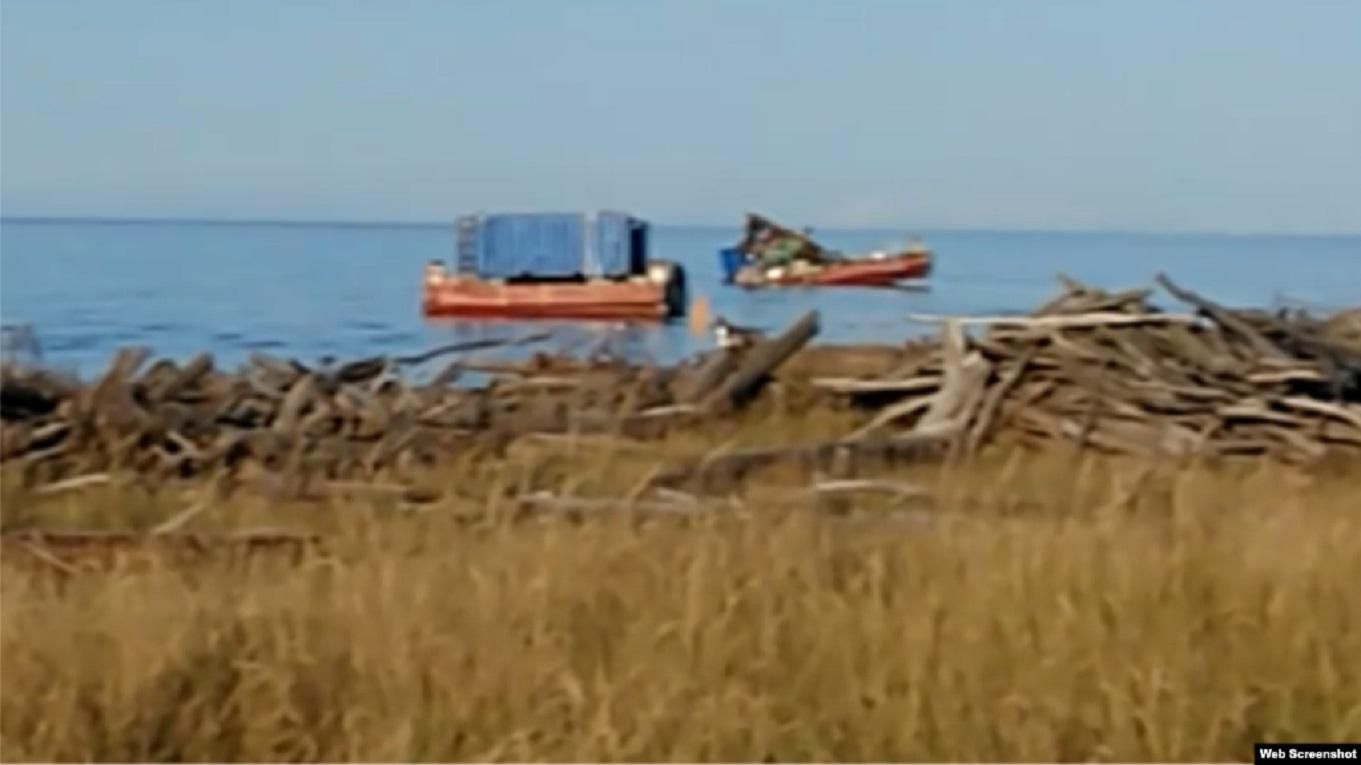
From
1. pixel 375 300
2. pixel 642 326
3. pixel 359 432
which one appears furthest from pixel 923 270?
pixel 359 432

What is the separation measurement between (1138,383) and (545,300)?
46.1 m

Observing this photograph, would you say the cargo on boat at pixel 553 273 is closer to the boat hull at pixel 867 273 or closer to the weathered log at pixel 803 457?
the boat hull at pixel 867 273

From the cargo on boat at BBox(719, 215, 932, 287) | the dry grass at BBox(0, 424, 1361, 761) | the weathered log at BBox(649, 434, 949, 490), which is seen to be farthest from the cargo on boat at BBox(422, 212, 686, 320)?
the dry grass at BBox(0, 424, 1361, 761)

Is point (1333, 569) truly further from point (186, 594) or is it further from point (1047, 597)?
point (186, 594)

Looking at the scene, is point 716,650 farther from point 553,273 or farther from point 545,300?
point 553,273

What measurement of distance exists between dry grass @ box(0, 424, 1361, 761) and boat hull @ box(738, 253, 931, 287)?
67605 mm

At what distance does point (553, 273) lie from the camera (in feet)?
193

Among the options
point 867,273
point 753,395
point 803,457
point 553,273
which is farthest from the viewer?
point 867,273

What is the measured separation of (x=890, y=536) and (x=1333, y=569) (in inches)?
59.4

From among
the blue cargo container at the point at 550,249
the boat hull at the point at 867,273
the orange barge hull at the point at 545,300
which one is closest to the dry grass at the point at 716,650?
the orange barge hull at the point at 545,300

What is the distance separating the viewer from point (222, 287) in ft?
230

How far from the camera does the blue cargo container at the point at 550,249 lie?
58.5m

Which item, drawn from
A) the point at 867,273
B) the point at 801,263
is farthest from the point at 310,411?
the point at 867,273

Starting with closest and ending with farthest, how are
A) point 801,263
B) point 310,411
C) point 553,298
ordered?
point 310,411, point 553,298, point 801,263
